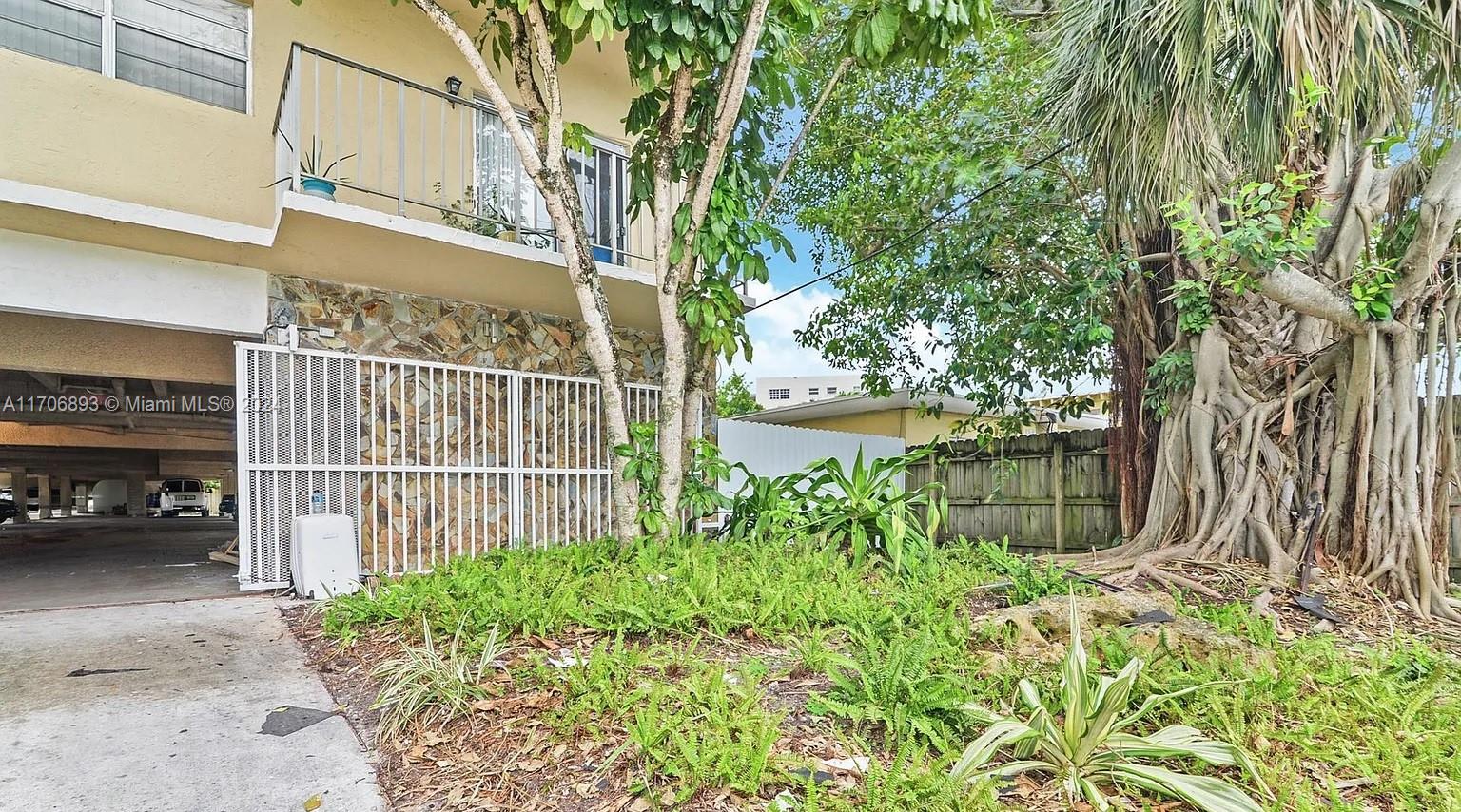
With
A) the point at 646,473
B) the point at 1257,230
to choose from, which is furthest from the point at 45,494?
the point at 1257,230

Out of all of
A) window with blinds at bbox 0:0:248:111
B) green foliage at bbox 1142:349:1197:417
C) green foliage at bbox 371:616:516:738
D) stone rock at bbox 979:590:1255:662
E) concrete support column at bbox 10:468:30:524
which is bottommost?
concrete support column at bbox 10:468:30:524

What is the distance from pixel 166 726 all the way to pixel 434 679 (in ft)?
2.94

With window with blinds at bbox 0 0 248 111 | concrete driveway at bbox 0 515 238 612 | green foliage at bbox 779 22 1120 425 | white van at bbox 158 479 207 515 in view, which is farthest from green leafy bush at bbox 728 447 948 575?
white van at bbox 158 479 207 515

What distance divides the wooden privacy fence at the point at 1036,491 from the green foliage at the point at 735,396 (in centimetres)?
892

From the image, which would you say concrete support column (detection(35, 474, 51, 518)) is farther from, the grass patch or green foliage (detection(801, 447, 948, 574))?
green foliage (detection(801, 447, 948, 574))

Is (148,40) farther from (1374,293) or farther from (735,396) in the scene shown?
(735,396)

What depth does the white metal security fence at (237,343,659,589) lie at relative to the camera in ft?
16.6

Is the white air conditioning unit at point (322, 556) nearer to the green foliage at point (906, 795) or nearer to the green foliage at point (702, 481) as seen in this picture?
Answer: the green foliage at point (702, 481)

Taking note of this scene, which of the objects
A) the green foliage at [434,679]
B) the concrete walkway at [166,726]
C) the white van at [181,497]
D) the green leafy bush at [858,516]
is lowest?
the white van at [181,497]

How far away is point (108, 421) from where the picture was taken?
1002cm

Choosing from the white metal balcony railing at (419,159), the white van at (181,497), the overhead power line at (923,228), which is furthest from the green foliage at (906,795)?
the white van at (181,497)

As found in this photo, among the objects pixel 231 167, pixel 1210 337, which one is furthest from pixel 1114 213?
pixel 231 167

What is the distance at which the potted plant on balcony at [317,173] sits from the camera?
4852 millimetres

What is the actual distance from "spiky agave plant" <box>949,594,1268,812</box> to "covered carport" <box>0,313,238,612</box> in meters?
5.13
